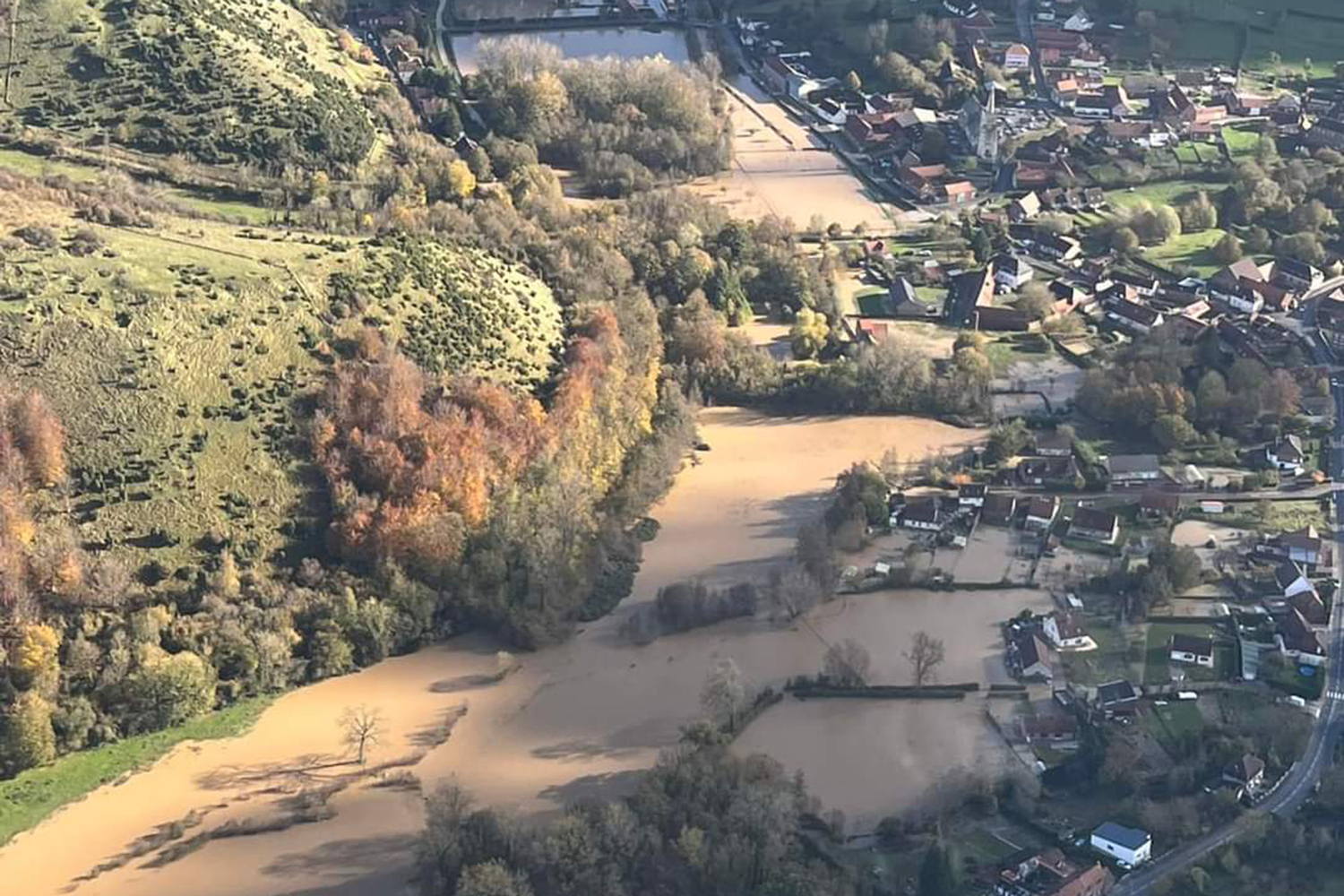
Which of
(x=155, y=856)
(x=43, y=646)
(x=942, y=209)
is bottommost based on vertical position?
(x=155, y=856)

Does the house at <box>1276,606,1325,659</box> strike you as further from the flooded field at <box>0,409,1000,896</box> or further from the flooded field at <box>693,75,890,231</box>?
the flooded field at <box>693,75,890,231</box>

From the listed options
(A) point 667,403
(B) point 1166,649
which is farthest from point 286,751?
(B) point 1166,649

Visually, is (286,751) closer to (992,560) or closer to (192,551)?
(192,551)

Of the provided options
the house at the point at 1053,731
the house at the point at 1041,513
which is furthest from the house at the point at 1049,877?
the house at the point at 1041,513

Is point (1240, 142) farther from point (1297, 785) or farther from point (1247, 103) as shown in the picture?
point (1297, 785)

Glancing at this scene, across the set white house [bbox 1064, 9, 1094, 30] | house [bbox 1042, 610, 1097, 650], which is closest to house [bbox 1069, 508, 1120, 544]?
house [bbox 1042, 610, 1097, 650]
